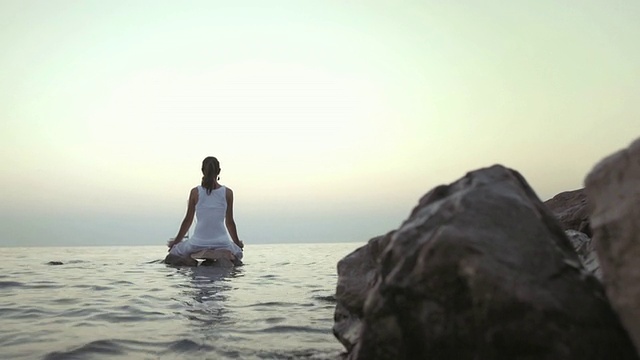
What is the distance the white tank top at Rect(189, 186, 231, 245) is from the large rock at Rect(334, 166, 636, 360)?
8.59 metres

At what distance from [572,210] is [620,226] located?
5617 mm

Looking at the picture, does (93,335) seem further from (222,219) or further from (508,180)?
(222,219)

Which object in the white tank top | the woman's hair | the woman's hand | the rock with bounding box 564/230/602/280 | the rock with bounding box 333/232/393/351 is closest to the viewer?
the rock with bounding box 564/230/602/280

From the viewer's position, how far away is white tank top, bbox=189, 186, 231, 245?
10.7 metres

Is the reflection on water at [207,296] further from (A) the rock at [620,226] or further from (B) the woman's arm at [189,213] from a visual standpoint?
(A) the rock at [620,226]

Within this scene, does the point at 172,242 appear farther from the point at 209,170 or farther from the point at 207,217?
the point at 209,170

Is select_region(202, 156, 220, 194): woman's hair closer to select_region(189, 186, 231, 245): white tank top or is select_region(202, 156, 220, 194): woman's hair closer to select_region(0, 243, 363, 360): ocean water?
select_region(189, 186, 231, 245): white tank top

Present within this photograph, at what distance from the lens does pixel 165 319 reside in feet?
15.7

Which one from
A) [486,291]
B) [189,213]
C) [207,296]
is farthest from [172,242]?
[486,291]

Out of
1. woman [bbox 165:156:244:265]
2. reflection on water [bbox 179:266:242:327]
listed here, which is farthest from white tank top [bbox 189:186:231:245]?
reflection on water [bbox 179:266:242:327]

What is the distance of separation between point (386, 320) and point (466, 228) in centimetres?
53

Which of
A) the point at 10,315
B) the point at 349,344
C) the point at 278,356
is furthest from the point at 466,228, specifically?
the point at 10,315

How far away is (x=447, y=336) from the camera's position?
216cm

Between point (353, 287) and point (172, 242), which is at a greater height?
point (172, 242)
